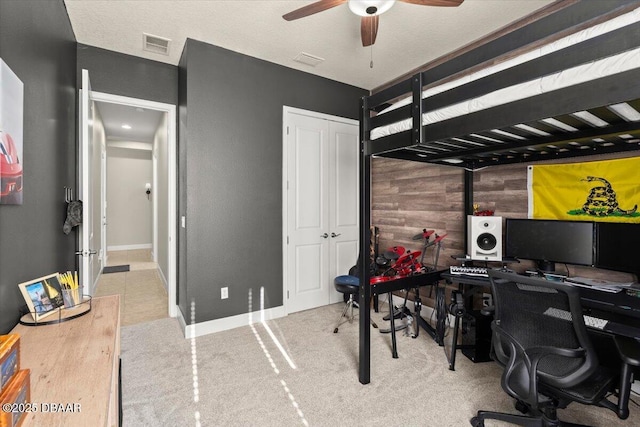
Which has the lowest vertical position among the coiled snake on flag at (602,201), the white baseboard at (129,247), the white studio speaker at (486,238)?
the white baseboard at (129,247)

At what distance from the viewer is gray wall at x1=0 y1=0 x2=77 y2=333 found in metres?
1.36

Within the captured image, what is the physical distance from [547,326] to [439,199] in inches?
79.3

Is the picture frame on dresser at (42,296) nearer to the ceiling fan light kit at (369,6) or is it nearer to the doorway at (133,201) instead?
the ceiling fan light kit at (369,6)

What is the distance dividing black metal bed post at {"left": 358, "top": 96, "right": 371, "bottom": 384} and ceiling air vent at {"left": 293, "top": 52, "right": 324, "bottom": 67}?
1.41 metres

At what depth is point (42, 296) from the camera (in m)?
1.53

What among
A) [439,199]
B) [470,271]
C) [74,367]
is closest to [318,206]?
[439,199]

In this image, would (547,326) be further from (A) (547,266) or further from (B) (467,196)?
(B) (467,196)

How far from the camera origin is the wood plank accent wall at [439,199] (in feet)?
9.07

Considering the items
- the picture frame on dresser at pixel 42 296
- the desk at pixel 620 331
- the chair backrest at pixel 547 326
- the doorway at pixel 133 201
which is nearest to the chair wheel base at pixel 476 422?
the chair backrest at pixel 547 326

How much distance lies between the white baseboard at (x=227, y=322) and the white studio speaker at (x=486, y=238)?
2.13m

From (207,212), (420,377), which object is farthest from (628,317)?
(207,212)

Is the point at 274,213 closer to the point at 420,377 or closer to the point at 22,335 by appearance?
the point at 420,377

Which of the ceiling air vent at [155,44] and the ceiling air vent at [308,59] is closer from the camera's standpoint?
the ceiling air vent at [155,44]

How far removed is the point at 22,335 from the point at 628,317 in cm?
300
